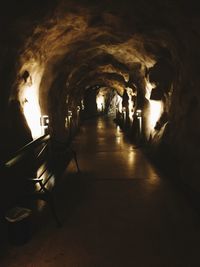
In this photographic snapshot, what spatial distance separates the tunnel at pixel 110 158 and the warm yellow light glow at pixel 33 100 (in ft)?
0.12

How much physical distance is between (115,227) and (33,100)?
4886 millimetres

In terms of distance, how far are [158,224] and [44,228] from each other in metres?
2.25

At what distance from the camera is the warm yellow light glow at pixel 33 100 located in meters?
7.02

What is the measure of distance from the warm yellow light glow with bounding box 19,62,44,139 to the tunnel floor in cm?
199

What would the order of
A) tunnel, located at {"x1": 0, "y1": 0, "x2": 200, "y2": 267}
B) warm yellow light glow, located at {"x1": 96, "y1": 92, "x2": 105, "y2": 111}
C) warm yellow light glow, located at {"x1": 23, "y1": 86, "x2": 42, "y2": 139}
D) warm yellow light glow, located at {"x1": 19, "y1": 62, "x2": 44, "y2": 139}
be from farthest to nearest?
warm yellow light glow, located at {"x1": 96, "y1": 92, "x2": 105, "y2": 111}, warm yellow light glow, located at {"x1": 23, "y1": 86, "x2": 42, "y2": 139}, warm yellow light glow, located at {"x1": 19, "y1": 62, "x2": 44, "y2": 139}, tunnel, located at {"x1": 0, "y1": 0, "x2": 200, "y2": 267}

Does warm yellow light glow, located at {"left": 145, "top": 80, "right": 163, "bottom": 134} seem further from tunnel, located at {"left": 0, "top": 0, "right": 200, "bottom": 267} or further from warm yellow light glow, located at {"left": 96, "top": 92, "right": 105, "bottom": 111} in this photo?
warm yellow light glow, located at {"left": 96, "top": 92, "right": 105, "bottom": 111}

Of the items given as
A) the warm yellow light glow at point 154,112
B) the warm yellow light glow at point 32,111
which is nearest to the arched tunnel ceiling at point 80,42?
the warm yellow light glow at point 32,111

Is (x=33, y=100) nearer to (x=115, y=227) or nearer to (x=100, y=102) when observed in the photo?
(x=115, y=227)

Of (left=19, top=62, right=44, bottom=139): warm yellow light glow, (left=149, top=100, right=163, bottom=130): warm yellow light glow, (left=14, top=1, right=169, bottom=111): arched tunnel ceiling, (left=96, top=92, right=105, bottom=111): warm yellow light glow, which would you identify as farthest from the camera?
(left=96, top=92, right=105, bottom=111): warm yellow light glow

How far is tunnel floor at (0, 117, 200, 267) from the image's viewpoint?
3.95 metres

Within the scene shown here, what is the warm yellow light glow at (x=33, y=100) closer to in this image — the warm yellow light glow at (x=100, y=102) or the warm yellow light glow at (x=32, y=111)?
the warm yellow light glow at (x=32, y=111)

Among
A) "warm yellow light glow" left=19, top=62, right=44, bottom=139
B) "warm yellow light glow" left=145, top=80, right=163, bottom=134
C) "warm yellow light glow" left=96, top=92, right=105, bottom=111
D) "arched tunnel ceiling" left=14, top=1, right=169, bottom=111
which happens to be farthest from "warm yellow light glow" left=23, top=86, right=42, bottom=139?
"warm yellow light glow" left=96, top=92, right=105, bottom=111

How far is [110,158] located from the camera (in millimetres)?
10375

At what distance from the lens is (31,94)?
25.4 ft
